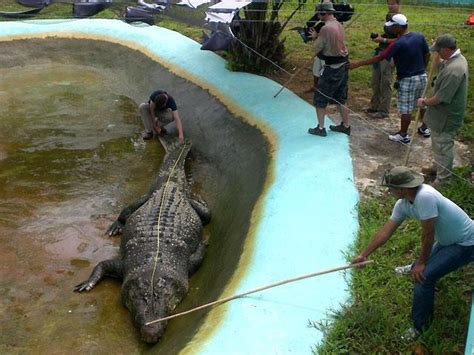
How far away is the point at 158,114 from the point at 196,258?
12.6 feet

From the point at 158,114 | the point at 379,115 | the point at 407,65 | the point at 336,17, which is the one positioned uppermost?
the point at 336,17

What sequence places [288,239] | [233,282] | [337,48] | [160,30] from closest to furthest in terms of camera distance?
[233,282]
[288,239]
[337,48]
[160,30]

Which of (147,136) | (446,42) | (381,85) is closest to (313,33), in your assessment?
(381,85)

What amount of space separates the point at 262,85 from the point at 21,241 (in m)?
4.95

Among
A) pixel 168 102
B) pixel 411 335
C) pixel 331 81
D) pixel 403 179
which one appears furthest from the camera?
pixel 168 102

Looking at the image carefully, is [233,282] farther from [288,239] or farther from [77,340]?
[77,340]

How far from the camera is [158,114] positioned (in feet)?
30.7

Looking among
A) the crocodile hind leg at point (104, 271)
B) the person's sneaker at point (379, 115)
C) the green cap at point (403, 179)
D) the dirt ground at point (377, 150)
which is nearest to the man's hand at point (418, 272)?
the green cap at point (403, 179)

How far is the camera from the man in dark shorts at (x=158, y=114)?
8953mm

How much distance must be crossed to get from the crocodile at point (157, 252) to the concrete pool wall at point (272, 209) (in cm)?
25

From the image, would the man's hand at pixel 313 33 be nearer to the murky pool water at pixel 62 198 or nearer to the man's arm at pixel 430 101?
the man's arm at pixel 430 101

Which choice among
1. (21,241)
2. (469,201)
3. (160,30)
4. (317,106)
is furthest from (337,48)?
(160,30)

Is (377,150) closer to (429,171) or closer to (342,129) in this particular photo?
(342,129)

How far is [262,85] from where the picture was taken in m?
9.36
